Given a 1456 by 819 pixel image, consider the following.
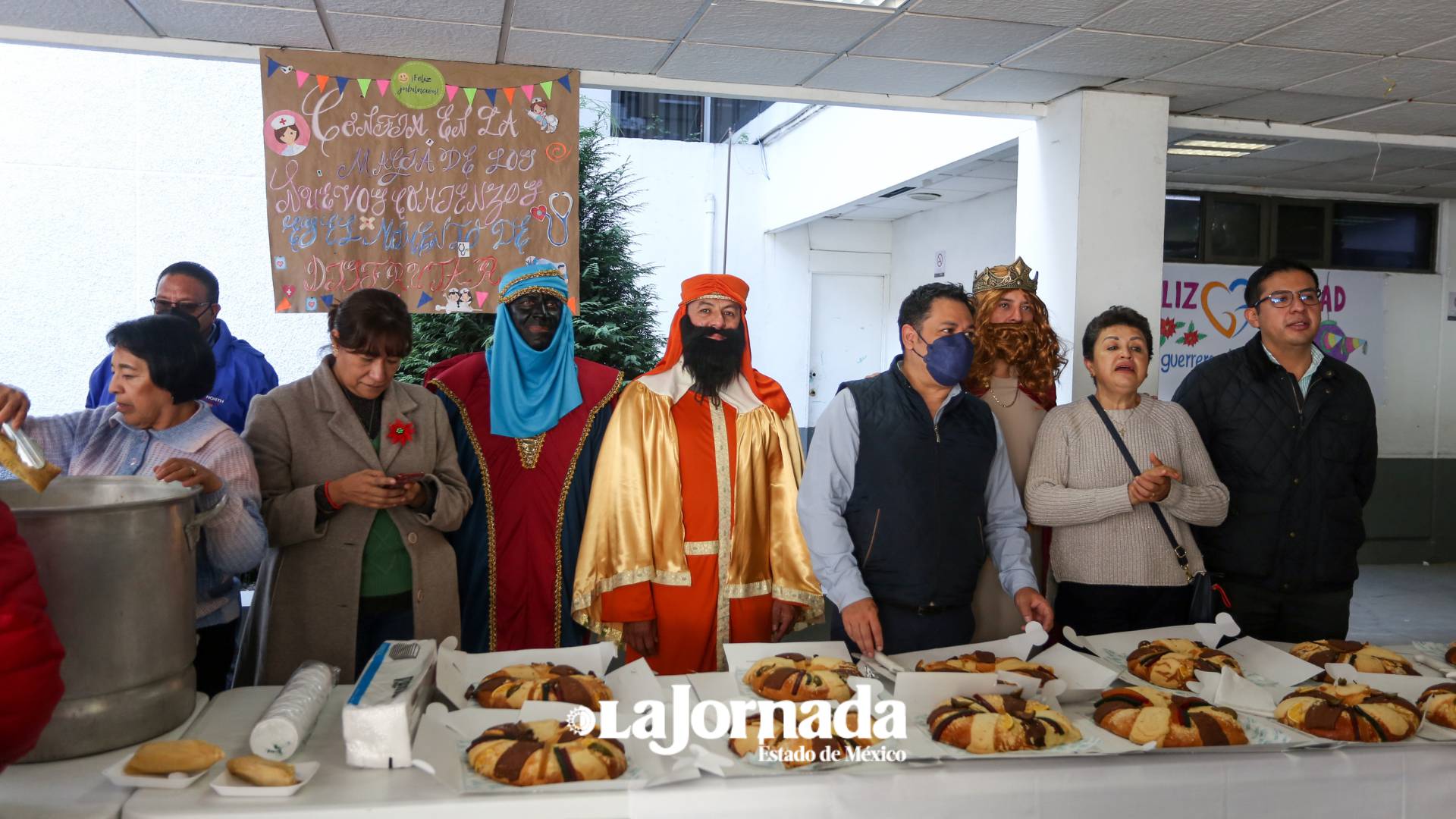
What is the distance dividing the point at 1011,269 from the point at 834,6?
3.48 feet

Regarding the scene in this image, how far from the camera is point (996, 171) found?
24.5ft

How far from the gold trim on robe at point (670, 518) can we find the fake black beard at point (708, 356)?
0.10 metres

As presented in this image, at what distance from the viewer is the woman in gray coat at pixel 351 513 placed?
2451mm

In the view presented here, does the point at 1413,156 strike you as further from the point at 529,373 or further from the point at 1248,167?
the point at 529,373

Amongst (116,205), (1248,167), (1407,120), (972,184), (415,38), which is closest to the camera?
(415,38)

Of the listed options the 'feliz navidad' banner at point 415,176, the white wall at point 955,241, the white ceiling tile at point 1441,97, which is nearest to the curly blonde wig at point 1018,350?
the 'feliz navidad' banner at point 415,176

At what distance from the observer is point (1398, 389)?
25.0ft

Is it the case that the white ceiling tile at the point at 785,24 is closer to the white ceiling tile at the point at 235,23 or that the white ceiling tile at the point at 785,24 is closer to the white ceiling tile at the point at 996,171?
the white ceiling tile at the point at 235,23

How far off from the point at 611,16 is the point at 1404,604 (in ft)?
19.6

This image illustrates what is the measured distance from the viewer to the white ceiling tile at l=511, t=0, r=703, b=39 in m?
3.33

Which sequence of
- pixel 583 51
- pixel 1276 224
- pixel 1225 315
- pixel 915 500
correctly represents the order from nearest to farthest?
pixel 915 500
pixel 583 51
pixel 1225 315
pixel 1276 224

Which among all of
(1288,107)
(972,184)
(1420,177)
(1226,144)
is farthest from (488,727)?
(972,184)

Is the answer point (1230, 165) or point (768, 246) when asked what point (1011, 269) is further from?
point (768, 246)

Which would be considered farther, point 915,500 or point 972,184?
point 972,184
